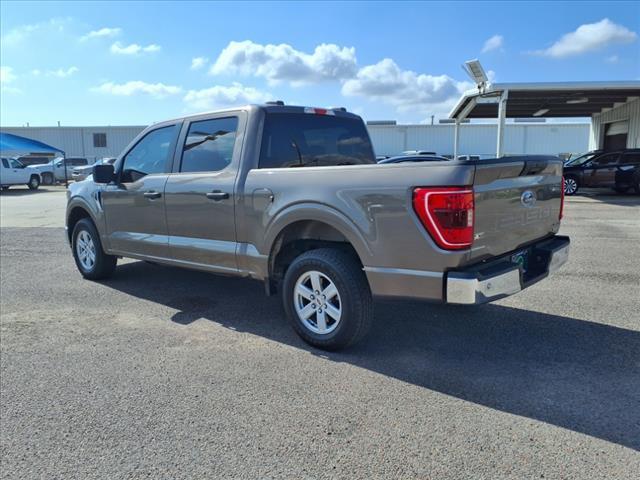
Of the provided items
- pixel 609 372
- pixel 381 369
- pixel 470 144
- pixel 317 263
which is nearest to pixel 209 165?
pixel 317 263

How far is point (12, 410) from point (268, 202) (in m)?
2.29

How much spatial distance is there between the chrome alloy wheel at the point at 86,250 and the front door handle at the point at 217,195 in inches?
102

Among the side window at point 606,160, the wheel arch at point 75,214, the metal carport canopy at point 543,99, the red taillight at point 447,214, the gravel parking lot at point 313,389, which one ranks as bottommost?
the gravel parking lot at point 313,389

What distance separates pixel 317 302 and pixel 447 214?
1328mm

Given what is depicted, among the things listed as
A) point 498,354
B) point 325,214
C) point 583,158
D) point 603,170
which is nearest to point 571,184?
point 603,170

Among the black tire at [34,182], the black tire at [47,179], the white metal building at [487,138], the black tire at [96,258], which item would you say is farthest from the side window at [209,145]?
the white metal building at [487,138]

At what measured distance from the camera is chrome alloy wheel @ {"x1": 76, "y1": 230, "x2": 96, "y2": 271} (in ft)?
21.2

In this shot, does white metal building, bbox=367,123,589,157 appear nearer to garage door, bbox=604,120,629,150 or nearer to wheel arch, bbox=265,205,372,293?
garage door, bbox=604,120,629,150

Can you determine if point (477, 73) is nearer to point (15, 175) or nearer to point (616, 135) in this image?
point (616, 135)

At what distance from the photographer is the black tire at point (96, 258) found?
633 centimetres

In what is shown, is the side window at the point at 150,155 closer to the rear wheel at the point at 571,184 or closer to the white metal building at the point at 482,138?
the rear wheel at the point at 571,184

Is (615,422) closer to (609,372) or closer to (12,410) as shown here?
(609,372)

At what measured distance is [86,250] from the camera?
661 cm

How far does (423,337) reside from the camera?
4.41 metres
